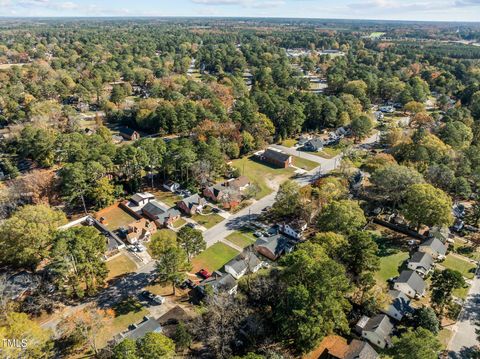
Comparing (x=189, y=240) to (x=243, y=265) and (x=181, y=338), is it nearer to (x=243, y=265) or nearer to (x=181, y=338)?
(x=243, y=265)

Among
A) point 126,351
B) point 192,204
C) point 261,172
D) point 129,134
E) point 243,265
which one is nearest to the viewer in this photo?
point 126,351

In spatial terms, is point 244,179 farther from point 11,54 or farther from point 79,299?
point 11,54

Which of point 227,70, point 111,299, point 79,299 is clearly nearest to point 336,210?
point 111,299

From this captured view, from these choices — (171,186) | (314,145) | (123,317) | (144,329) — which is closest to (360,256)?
(144,329)

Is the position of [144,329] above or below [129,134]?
below

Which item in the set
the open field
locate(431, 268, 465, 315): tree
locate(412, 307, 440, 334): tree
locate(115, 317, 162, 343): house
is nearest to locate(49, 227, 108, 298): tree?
locate(115, 317, 162, 343): house

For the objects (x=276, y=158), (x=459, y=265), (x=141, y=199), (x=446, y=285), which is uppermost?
(x=446, y=285)
